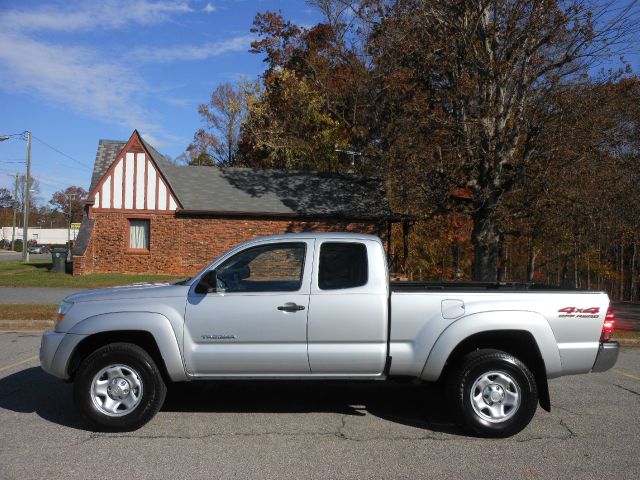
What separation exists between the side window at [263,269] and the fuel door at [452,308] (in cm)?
139

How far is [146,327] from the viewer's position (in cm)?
541

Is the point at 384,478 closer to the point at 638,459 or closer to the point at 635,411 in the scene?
the point at 638,459

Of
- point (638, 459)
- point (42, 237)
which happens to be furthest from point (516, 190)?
point (42, 237)

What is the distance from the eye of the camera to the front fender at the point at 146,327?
5402 millimetres

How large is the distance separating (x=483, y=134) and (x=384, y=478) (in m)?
14.1

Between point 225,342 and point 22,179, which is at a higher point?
point 22,179

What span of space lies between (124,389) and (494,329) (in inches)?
139

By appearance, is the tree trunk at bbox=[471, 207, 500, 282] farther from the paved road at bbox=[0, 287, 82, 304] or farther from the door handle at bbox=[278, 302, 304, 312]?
the door handle at bbox=[278, 302, 304, 312]

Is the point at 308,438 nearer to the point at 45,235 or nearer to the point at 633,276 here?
the point at 633,276

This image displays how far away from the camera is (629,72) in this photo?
633 inches

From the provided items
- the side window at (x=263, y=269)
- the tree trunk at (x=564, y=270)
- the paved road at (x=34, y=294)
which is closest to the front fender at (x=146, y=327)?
the side window at (x=263, y=269)

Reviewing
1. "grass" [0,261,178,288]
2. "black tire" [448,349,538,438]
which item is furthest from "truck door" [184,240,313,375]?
"grass" [0,261,178,288]

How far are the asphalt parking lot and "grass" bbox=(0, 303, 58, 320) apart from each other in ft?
16.8

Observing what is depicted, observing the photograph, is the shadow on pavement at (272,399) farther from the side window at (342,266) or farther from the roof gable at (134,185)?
the roof gable at (134,185)
